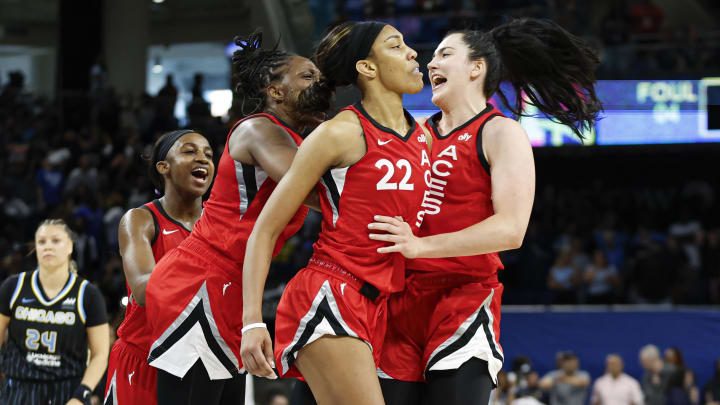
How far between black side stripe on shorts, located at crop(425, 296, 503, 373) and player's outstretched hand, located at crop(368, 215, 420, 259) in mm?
442

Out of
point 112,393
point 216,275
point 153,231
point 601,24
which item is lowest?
point 112,393

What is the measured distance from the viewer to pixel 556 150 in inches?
515

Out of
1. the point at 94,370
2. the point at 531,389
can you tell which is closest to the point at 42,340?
the point at 94,370

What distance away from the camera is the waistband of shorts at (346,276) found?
3043 mm

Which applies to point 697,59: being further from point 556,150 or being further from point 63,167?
point 63,167

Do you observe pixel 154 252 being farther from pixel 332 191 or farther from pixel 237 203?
pixel 332 191

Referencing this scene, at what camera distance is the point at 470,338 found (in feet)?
10.8

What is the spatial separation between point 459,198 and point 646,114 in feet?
33.4

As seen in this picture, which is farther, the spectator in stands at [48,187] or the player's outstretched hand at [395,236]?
the spectator in stands at [48,187]

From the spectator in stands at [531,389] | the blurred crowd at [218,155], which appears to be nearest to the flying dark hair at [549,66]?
the spectator in stands at [531,389]

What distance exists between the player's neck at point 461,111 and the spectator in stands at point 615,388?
7.67 metres

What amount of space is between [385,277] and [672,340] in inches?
344

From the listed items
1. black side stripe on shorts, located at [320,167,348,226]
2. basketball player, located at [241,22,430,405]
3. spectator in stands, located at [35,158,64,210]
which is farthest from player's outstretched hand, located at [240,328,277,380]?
spectator in stands, located at [35,158,64,210]

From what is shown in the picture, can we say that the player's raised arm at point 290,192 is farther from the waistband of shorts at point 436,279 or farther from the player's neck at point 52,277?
the player's neck at point 52,277
